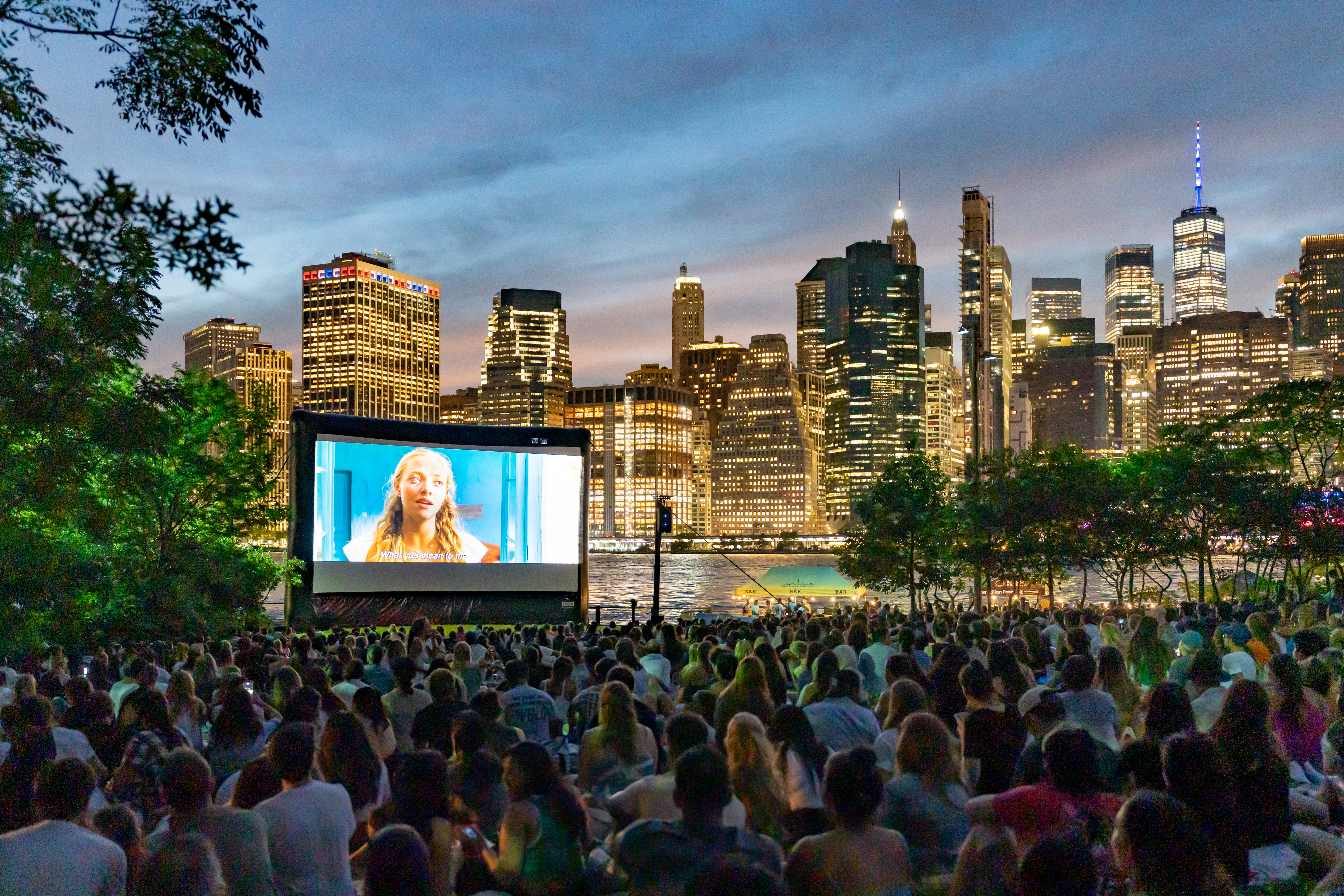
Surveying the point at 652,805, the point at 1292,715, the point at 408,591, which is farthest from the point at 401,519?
the point at 652,805

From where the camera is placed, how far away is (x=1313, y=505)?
32.6m

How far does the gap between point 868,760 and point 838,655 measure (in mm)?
5679

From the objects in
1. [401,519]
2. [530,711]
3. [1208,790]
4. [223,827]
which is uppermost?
[401,519]

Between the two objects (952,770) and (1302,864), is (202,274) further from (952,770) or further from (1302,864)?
(1302,864)

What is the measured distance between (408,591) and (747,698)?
25.8 meters

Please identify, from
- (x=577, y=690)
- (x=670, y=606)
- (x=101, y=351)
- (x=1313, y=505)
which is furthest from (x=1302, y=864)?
(x=670, y=606)

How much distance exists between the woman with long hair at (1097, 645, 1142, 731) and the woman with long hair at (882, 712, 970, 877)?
9.87ft

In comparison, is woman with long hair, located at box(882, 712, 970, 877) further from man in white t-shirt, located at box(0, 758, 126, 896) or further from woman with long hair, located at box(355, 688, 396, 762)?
woman with long hair, located at box(355, 688, 396, 762)

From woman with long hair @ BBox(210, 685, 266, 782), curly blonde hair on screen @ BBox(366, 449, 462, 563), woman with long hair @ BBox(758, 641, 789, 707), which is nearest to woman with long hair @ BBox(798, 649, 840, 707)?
woman with long hair @ BBox(758, 641, 789, 707)

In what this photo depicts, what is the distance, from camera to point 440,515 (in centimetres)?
3178

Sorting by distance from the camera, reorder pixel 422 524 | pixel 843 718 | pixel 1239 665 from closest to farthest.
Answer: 1. pixel 843 718
2. pixel 1239 665
3. pixel 422 524

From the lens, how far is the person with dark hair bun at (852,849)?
157 inches

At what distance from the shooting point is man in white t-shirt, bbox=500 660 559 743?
25.8 feet

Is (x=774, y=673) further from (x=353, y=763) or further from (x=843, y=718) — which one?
(x=353, y=763)
